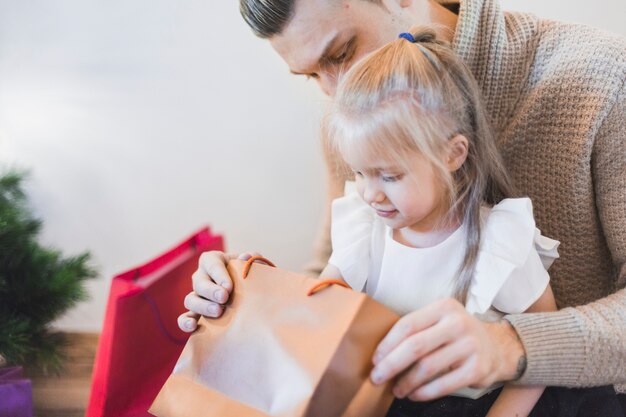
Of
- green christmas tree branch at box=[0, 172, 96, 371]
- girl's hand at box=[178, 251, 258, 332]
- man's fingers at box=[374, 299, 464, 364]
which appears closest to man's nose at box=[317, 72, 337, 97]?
girl's hand at box=[178, 251, 258, 332]

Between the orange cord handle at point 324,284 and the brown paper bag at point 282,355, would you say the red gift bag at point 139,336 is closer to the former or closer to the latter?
the brown paper bag at point 282,355

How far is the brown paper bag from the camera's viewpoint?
22.6 inches

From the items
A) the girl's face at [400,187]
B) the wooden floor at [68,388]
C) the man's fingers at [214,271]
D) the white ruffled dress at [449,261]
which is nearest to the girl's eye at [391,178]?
the girl's face at [400,187]

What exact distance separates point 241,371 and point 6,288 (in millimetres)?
683

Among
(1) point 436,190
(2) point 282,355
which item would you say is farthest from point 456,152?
(2) point 282,355

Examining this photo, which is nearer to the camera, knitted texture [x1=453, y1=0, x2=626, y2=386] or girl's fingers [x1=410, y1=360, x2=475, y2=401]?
girl's fingers [x1=410, y1=360, x2=475, y2=401]

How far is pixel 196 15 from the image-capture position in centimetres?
136

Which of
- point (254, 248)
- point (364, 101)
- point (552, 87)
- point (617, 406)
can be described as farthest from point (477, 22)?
point (254, 248)

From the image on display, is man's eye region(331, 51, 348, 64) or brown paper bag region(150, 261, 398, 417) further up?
man's eye region(331, 51, 348, 64)

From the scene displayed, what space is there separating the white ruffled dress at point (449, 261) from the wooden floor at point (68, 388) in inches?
30.1

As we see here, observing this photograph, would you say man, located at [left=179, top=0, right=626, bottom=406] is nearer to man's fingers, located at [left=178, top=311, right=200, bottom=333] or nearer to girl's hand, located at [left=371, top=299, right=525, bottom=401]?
man's fingers, located at [left=178, top=311, right=200, bottom=333]

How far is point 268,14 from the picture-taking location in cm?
83

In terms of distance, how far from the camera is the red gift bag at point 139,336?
92cm

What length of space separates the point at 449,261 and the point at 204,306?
0.31m
